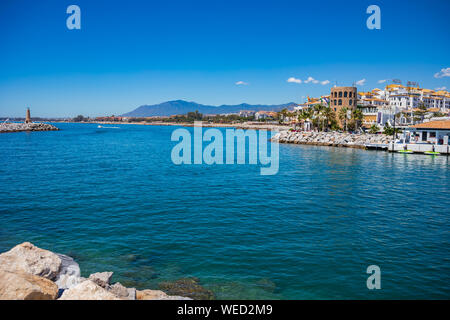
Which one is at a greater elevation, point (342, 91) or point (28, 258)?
point (342, 91)

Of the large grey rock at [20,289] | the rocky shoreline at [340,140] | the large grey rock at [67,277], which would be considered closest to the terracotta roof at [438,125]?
the rocky shoreline at [340,140]

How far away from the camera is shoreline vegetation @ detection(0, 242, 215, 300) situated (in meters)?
6.62

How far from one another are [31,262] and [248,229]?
9514 mm

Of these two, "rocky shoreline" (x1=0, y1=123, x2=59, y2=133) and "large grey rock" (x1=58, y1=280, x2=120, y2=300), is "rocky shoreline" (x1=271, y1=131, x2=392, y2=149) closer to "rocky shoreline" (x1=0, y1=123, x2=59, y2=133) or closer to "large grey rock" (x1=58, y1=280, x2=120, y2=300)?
"large grey rock" (x1=58, y1=280, x2=120, y2=300)

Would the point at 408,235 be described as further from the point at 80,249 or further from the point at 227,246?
the point at 80,249

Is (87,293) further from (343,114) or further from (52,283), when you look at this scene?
(343,114)

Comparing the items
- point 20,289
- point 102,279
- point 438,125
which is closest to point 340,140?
point 438,125

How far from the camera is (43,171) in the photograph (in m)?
32.6

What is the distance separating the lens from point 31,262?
869 centimetres

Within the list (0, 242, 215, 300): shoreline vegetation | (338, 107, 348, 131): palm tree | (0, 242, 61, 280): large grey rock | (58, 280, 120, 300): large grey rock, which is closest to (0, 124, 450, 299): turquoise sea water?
(0, 242, 215, 300): shoreline vegetation

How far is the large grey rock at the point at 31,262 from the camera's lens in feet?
27.4

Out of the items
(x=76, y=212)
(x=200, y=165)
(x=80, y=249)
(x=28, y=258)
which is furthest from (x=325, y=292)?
(x=200, y=165)

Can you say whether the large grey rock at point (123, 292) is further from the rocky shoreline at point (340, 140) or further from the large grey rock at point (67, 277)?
the rocky shoreline at point (340, 140)
